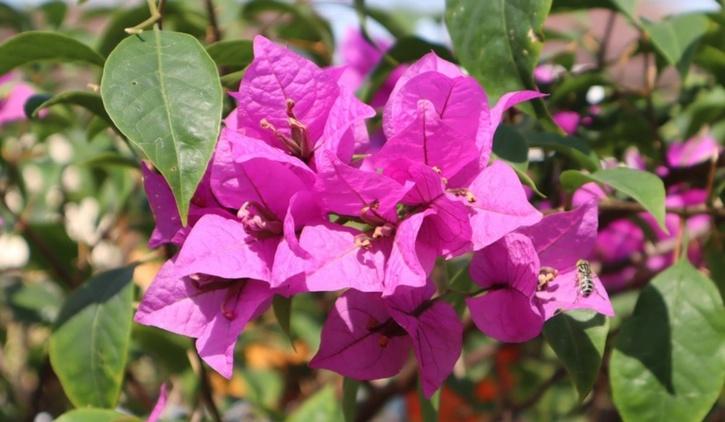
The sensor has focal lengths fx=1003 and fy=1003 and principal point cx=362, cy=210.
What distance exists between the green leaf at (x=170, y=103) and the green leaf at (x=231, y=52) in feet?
0.34

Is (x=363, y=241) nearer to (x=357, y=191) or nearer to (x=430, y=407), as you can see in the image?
(x=357, y=191)

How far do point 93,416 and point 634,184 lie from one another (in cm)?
44

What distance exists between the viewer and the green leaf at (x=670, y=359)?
764 mm

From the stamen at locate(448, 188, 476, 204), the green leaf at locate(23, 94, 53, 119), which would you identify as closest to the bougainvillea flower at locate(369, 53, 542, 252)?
the stamen at locate(448, 188, 476, 204)

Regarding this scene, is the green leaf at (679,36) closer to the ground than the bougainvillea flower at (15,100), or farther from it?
farther from it

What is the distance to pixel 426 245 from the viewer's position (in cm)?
64

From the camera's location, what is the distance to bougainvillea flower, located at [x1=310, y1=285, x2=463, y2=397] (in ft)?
2.12

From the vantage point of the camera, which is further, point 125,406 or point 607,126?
point 125,406

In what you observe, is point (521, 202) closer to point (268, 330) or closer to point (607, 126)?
point (607, 126)

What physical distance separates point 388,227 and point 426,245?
27mm

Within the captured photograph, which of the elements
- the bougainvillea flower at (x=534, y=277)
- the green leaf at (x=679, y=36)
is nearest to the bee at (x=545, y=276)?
the bougainvillea flower at (x=534, y=277)

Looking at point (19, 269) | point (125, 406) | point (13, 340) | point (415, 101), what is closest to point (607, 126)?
point (415, 101)

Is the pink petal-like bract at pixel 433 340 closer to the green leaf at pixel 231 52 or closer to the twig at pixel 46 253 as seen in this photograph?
the green leaf at pixel 231 52

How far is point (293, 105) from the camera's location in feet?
2.17
